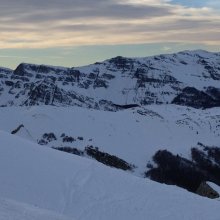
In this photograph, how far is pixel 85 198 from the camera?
32938 mm

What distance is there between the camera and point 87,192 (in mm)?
33969

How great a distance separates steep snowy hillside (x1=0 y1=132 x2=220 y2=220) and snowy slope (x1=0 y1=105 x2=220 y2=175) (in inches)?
3220

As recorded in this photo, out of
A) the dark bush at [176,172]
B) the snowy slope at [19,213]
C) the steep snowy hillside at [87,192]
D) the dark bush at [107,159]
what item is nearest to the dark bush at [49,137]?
the dark bush at [107,159]

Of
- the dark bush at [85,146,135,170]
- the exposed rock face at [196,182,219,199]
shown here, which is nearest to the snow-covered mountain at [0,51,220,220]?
the dark bush at [85,146,135,170]

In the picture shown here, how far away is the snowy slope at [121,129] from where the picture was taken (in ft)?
452

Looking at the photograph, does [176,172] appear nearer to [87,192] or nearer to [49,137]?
[49,137]

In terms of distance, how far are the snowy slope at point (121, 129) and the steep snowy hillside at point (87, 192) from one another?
8179 cm

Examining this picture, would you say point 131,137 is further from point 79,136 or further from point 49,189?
point 49,189

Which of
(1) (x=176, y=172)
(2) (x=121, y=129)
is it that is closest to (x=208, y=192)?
(1) (x=176, y=172)

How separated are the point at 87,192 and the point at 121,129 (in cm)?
12963

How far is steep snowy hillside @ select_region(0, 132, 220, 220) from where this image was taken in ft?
103

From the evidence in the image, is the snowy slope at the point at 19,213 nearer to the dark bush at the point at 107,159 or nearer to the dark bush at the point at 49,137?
the dark bush at the point at 107,159

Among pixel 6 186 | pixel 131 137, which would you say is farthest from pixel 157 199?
pixel 131 137

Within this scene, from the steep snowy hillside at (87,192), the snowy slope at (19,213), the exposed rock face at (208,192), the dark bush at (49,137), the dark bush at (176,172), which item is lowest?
the dark bush at (176,172)
